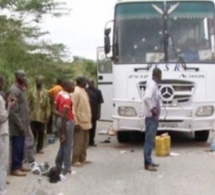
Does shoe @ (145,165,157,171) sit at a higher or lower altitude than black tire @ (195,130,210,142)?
lower

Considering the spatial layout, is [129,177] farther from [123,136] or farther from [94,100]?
[123,136]

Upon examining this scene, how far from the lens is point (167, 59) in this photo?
47.0ft

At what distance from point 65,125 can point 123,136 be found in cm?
547

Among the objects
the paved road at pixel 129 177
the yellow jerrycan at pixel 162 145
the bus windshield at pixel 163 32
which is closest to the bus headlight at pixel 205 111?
the paved road at pixel 129 177

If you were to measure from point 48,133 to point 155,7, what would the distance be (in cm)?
470

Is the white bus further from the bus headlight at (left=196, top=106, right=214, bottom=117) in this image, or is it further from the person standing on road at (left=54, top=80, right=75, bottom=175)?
the person standing on road at (left=54, top=80, right=75, bottom=175)

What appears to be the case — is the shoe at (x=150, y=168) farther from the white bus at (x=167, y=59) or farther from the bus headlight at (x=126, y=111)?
the bus headlight at (x=126, y=111)

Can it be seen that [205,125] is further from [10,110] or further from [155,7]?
[10,110]

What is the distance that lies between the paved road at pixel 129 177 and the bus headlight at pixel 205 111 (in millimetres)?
824

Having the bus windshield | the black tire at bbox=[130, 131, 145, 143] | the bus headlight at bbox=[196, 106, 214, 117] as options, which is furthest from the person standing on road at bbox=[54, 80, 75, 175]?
the black tire at bbox=[130, 131, 145, 143]

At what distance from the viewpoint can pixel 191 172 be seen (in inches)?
447

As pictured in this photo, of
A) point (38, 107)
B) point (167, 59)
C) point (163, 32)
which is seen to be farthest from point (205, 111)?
point (38, 107)

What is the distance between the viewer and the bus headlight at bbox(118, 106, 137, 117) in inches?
559

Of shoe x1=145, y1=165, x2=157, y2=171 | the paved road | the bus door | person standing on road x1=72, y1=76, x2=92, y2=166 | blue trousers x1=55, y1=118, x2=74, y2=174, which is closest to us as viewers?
the paved road
